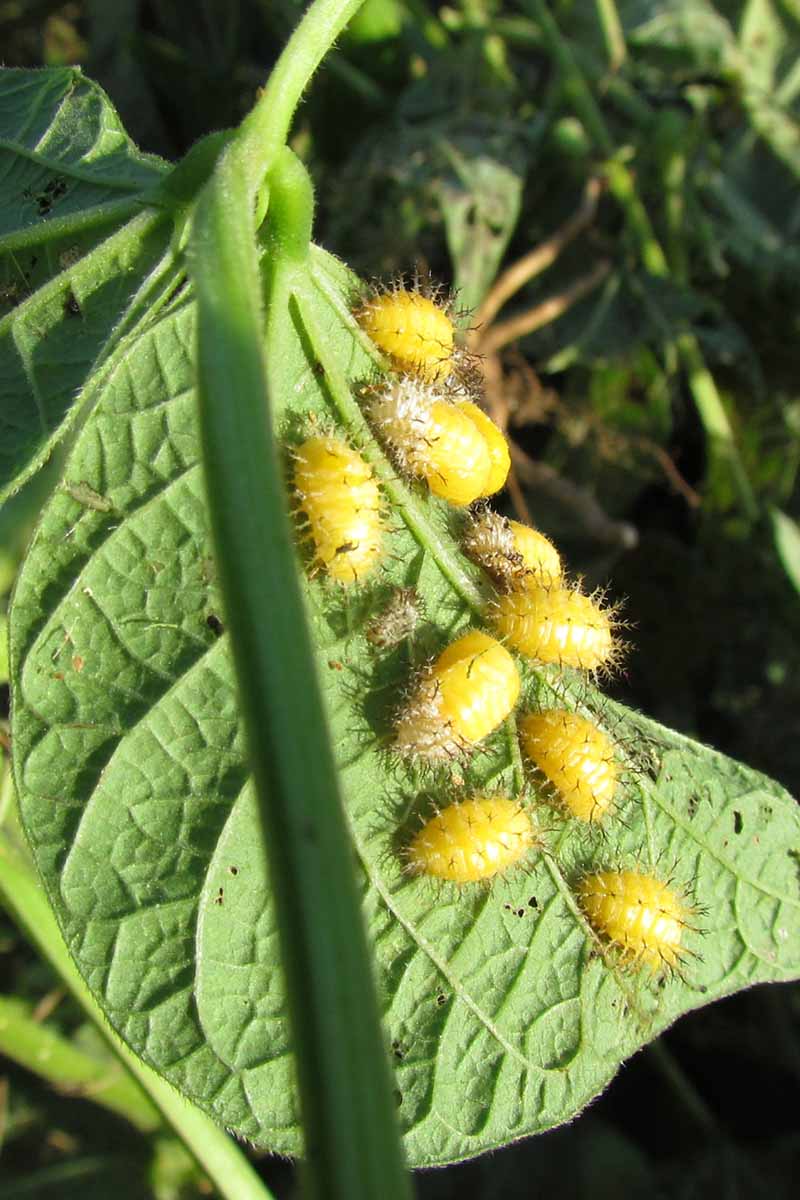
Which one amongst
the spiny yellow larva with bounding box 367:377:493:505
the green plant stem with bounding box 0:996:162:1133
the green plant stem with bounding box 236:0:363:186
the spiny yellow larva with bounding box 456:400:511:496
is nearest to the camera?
the green plant stem with bounding box 236:0:363:186

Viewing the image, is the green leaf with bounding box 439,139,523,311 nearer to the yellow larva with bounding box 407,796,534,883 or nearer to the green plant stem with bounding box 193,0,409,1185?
the yellow larva with bounding box 407,796,534,883

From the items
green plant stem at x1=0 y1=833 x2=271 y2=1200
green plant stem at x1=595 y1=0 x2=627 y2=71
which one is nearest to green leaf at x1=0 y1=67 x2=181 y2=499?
green plant stem at x1=0 y1=833 x2=271 y2=1200

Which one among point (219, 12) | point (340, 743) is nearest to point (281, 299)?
point (340, 743)

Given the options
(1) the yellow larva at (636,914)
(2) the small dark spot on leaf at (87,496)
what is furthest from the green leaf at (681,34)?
(1) the yellow larva at (636,914)

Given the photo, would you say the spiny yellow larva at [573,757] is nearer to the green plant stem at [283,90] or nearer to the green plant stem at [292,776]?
the green plant stem at [292,776]

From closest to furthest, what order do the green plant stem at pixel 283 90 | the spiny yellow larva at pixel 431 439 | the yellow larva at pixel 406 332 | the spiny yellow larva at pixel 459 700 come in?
the green plant stem at pixel 283 90, the spiny yellow larva at pixel 459 700, the spiny yellow larva at pixel 431 439, the yellow larva at pixel 406 332

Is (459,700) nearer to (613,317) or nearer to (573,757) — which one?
(573,757)
